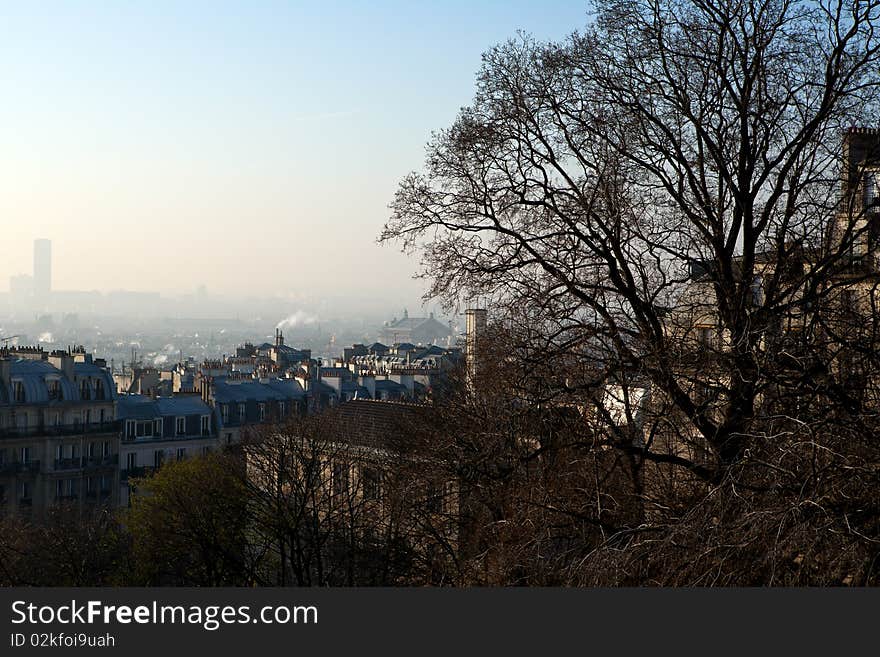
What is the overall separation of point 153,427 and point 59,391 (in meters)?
6.22

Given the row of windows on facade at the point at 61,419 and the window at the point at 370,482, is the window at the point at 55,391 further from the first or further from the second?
the window at the point at 370,482

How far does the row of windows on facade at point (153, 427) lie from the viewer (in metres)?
60.6

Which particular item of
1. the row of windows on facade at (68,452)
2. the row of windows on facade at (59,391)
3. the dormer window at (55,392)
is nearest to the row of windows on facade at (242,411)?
the row of windows on facade at (59,391)

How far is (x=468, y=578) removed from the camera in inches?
528

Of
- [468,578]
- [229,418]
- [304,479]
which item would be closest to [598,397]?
[468,578]

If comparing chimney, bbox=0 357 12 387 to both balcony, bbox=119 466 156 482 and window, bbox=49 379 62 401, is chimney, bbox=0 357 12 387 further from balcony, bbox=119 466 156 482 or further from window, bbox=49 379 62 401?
balcony, bbox=119 466 156 482

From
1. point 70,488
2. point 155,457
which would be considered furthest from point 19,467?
point 155,457

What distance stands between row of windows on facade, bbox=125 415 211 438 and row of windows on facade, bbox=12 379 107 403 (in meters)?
2.39

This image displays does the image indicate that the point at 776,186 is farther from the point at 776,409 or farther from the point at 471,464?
the point at 471,464

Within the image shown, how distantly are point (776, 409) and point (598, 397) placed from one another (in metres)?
2.34

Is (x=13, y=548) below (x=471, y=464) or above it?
below

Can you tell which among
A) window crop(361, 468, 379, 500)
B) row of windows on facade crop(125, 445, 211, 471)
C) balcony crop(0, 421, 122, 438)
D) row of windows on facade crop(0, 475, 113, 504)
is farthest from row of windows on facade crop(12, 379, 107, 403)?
window crop(361, 468, 379, 500)

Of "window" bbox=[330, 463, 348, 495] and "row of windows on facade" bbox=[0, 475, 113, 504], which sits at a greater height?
"window" bbox=[330, 463, 348, 495]

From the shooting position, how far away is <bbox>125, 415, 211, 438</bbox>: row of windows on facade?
60562mm
